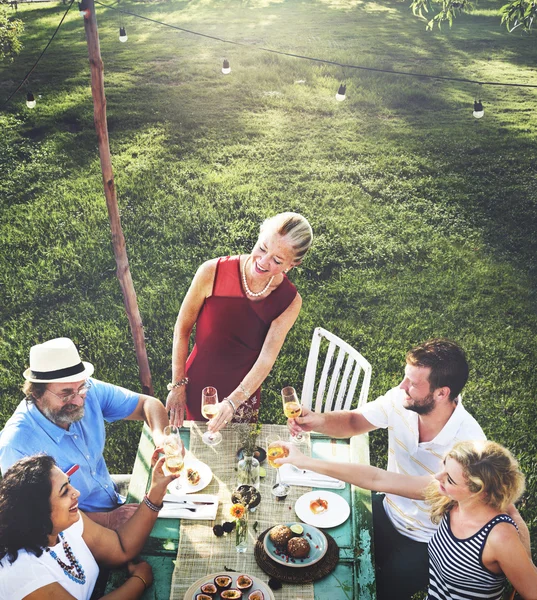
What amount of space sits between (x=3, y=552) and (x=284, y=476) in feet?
3.54

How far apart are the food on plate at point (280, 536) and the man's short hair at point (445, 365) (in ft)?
2.62

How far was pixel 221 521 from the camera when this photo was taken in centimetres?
242

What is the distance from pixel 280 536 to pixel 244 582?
0.22m

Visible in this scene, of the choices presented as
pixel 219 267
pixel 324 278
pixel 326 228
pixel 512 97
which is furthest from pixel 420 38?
pixel 219 267

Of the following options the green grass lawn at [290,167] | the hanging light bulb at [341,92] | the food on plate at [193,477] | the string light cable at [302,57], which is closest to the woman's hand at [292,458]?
the food on plate at [193,477]

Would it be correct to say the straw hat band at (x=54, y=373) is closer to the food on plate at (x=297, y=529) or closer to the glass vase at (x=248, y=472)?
the glass vase at (x=248, y=472)

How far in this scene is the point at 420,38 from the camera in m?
5.96

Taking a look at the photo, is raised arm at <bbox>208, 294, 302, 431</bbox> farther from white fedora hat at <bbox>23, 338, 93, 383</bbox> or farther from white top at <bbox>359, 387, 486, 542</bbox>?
white fedora hat at <bbox>23, 338, 93, 383</bbox>

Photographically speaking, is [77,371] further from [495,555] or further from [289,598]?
[495,555]

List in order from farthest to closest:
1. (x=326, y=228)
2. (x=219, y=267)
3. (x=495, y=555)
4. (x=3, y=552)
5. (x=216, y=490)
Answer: (x=326, y=228) < (x=219, y=267) < (x=216, y=490) < (x=495, y=555) < (x=3, y=552)

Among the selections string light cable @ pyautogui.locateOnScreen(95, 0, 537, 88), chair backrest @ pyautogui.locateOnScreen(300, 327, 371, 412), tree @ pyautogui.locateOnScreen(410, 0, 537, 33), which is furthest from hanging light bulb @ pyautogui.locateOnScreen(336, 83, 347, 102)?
chair backrest @ pyautogui.locateOnScreen(300, 327, 371, 412)

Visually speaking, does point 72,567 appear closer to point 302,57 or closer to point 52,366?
point 52,366

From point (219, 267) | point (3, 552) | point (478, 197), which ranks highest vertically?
point (219, 267)

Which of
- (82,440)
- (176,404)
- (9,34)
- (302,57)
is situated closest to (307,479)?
(176,404)
